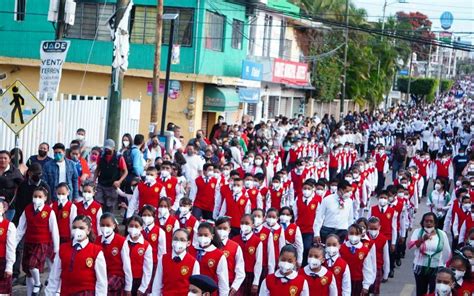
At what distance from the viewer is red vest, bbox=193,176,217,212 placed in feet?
56.4

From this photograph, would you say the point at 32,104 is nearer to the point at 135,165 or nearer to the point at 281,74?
the point at 135,165

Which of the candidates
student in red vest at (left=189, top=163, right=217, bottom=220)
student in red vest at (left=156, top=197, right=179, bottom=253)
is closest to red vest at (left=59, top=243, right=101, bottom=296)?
student in red vest at (left=156, top=197, right=179, bottom=253)

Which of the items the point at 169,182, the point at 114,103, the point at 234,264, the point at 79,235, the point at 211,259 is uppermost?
the point at 114,103

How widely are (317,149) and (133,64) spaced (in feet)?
24.7

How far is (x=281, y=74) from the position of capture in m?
41.5

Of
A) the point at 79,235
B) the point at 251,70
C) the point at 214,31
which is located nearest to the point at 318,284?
the point at 79,235

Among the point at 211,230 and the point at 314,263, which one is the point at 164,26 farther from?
the point at 314,263

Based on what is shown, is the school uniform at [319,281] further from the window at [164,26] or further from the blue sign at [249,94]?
the blue sign at [249,94]

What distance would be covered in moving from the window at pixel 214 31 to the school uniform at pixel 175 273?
23248mm

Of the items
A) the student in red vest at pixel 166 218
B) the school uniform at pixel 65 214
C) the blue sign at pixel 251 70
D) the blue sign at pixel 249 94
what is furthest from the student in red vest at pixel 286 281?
the blue sign at pixel 249 94

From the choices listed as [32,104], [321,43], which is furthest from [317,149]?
[321,43]

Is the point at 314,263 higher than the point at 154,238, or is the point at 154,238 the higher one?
the point at 314,263

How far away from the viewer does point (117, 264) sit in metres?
10.8

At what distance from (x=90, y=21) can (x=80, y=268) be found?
24123 mm
